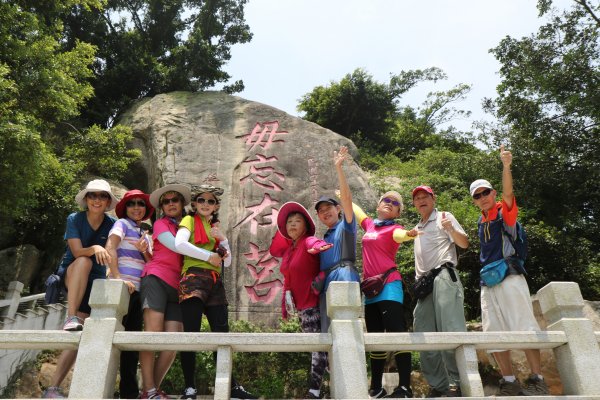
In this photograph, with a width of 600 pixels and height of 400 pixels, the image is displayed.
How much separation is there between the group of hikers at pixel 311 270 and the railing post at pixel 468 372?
0.69 feet

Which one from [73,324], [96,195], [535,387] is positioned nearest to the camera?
[73,324]

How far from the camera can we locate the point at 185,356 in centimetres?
342

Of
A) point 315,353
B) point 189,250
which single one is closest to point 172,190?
point 189,250

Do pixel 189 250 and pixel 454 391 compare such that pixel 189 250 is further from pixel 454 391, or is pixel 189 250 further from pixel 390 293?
pixel 454 391

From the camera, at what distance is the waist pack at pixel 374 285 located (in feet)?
11.9

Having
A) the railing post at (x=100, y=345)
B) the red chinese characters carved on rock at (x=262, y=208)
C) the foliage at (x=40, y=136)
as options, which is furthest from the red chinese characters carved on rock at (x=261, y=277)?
the railing post at (x=100, y=345)

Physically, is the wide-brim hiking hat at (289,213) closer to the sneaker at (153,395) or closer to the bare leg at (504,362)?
the sneaker at (153,395)

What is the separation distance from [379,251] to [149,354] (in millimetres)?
1758

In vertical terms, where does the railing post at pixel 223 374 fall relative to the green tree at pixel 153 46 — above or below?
below

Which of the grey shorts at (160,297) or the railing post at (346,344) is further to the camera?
the grey shorts at (160,297)

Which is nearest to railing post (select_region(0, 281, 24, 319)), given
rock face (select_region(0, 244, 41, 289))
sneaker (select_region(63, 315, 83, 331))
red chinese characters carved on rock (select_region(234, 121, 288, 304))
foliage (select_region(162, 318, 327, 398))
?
rock face (select_region(0, 244, 41, 289))

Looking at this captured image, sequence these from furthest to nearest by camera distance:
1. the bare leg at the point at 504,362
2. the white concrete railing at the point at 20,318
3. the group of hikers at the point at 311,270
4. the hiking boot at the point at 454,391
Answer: the white concrete railing at the point at 20,318 → the bare leg at the point at 504,362 → the group of hikers at the point at 311,270 → the hiking boot at the point at 454,391

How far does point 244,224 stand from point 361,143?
30.0ft

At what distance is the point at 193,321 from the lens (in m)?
3.48
